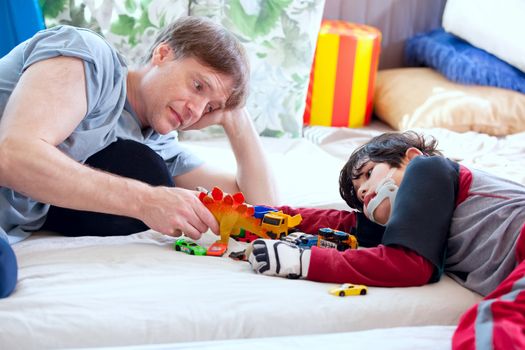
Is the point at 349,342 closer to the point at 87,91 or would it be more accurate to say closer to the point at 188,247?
the point at 188,247

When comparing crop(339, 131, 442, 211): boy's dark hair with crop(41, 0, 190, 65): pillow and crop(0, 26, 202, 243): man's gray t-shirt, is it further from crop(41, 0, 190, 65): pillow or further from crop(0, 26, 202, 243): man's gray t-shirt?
crop(41, 0, 190, 65): pillow

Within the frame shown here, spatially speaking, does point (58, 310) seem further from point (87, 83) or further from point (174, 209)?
point (87, 83)

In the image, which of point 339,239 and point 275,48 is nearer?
point 339,239

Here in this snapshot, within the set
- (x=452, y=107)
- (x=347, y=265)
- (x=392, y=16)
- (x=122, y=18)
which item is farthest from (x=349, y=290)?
(x=392, y=16)

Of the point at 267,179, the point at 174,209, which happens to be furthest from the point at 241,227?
the point at 267,179

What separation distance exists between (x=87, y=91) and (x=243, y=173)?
571 millimetres

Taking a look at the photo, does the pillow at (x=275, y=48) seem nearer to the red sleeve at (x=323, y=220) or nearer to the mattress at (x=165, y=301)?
the red sleeve at (x=323, y=220)

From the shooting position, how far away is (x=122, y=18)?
2.39 m

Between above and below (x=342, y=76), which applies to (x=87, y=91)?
above

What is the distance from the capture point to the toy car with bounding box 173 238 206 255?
55.9 inches

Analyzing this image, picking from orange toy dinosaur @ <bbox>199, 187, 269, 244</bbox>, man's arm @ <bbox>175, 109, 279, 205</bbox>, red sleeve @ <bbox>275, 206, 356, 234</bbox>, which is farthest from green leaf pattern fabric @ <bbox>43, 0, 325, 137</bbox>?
orange toy dinosaur @ <bbox>199, 187, 269, 244</bbox>

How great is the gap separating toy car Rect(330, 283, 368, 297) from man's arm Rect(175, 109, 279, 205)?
0.62 metres

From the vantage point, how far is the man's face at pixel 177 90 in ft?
5.13

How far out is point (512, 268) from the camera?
1244 millimetres
